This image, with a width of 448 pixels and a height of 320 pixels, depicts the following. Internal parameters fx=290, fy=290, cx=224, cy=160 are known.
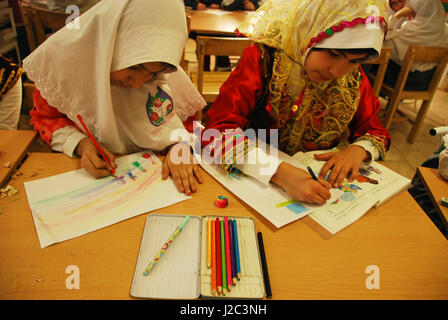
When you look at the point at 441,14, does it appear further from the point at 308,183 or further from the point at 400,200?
the point at 308,183

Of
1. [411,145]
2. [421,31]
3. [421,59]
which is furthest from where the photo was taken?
[411,145]

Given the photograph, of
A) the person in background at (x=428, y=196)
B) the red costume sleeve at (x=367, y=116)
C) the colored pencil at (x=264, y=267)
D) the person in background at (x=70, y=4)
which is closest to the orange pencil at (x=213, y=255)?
the colored pencil at (x=264, y=267)

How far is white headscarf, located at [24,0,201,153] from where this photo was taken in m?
0.71

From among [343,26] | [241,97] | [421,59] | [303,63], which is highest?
[343,26]

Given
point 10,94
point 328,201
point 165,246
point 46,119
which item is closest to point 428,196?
point 328,201

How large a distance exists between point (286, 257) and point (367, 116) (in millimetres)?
764

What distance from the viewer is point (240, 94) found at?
1041 millimetres

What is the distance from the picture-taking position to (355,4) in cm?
78

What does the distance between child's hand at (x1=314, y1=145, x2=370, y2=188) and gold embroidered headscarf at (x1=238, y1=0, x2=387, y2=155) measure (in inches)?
4.3

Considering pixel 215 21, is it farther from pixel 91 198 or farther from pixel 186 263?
pixel 186 263

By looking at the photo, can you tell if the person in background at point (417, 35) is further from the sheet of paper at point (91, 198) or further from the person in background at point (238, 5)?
the sheet of paper at point (91, 198)

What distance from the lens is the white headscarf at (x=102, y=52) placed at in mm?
712
